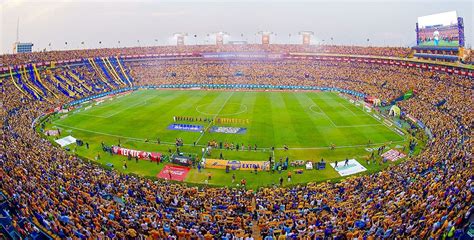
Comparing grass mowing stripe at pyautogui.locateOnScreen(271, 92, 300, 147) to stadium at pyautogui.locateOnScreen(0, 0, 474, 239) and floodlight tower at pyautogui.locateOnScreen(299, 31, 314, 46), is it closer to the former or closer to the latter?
stadium at pyautogui.locateOnScreen(0, 0, 474, 239)

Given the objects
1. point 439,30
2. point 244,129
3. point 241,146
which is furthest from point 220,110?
point 439,30

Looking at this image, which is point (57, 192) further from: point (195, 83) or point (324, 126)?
point (195, 83)

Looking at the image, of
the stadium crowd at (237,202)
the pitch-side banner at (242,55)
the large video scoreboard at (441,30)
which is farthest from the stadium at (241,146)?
the pitch-side banner at (242,55)

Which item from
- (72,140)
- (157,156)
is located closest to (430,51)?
(157,156)

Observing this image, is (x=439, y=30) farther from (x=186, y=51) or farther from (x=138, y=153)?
(x=186, y=51)

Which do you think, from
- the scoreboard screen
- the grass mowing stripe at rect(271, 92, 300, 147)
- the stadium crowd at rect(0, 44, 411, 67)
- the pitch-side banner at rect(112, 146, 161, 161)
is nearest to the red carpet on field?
the pitch-side banner at rect(112, 146, 161, 161)
